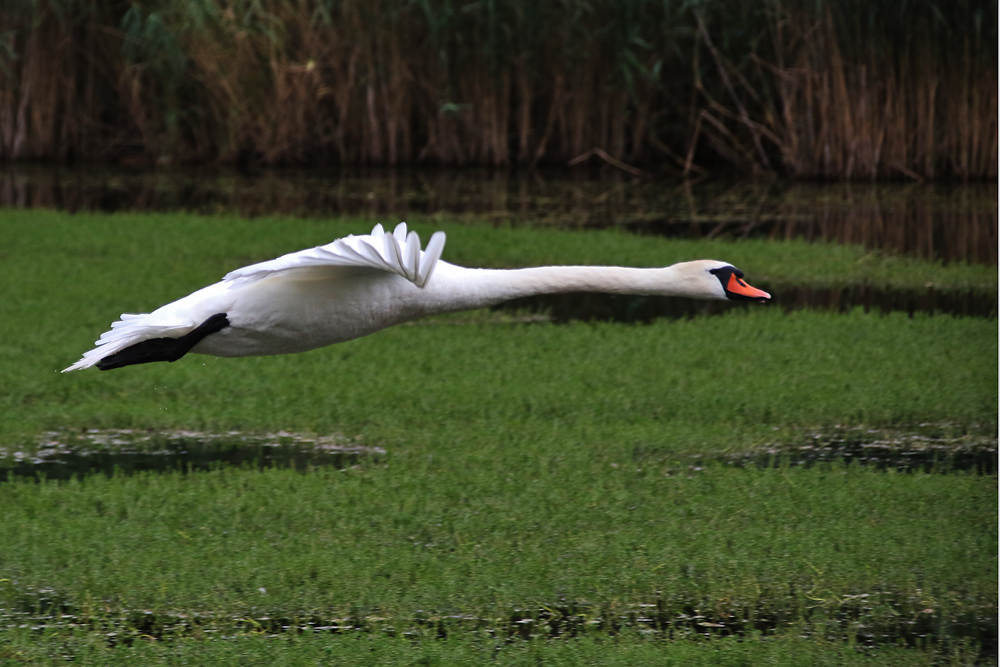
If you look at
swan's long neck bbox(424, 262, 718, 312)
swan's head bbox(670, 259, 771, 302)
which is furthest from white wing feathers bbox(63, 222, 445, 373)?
swan's head bbox(670, 259, 771, 302)

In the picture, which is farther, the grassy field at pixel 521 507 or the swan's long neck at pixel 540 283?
the grassy field at pixel 521 507

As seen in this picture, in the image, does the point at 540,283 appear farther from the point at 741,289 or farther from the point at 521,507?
the point at 521,507

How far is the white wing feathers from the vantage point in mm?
4320

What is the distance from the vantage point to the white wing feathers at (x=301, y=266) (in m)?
4.32

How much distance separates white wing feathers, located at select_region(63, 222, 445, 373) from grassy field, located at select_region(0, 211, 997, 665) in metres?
1.13

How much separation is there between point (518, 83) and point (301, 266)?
39.0 ft

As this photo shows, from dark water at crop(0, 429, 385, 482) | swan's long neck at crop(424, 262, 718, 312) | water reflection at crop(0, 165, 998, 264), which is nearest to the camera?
swan's long neck at crop(424, 262, 718, 312)

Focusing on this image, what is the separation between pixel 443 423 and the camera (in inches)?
304

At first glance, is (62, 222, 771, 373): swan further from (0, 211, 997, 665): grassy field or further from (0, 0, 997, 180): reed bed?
(0, 0, 997, 180): reed bed

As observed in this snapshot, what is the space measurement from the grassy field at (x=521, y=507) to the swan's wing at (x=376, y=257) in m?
1.43

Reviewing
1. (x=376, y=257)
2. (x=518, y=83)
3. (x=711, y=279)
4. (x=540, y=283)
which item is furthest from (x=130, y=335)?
(x=518, y=83)

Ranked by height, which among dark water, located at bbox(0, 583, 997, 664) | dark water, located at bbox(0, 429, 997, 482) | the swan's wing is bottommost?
dark water, located at bbox(0, 583, 997, 664)

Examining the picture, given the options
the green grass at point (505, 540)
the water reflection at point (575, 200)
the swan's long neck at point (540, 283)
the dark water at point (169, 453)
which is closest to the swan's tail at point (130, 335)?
the swan's long neck at point (540, 283)

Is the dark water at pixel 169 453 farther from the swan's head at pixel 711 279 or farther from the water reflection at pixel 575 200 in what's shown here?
the water reflection at pixel 575 200
